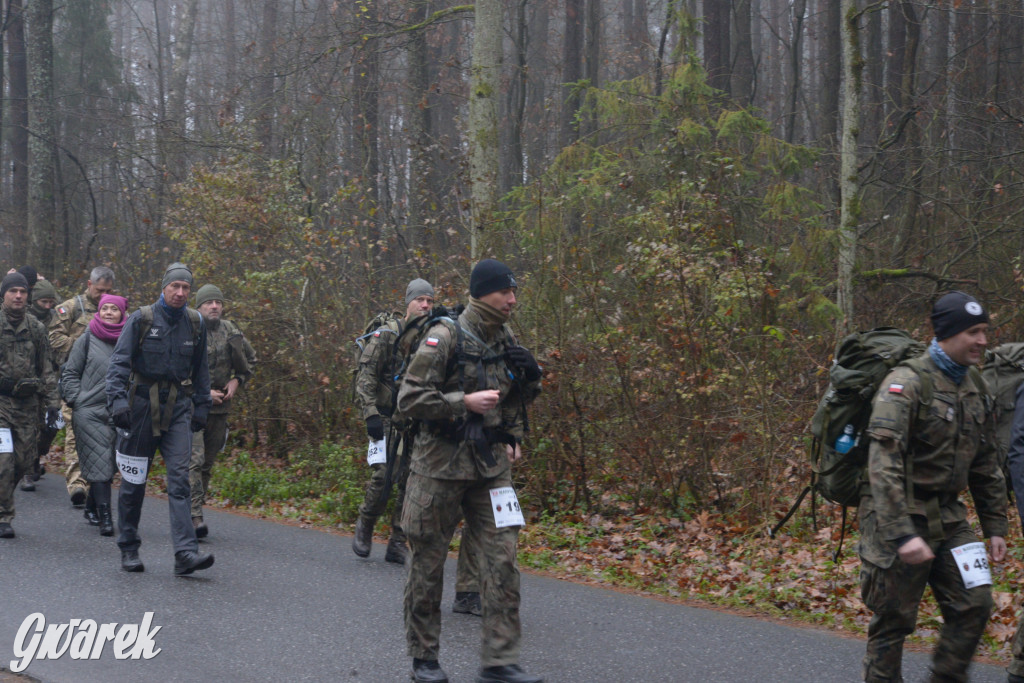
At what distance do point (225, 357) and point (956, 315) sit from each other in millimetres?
7034

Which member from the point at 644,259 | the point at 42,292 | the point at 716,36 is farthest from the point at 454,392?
the point at 716,36

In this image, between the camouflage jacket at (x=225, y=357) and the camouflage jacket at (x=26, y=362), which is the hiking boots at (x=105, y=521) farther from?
the camouflage jacket at (x=225, y=357)

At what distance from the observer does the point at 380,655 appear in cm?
593

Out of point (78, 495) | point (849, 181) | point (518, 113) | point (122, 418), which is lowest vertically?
point (78, 495)

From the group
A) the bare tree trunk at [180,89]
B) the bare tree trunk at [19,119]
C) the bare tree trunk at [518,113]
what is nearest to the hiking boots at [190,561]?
the bare tree trunk at [180,89]

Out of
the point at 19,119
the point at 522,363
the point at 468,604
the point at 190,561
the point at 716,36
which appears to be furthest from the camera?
the point at 19,119

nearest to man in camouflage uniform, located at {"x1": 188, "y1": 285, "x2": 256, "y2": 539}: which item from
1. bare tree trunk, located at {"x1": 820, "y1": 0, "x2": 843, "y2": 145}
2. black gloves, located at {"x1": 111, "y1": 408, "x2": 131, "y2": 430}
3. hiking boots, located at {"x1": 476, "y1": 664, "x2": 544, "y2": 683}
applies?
black gloves, located at {"x1": 111, "y1": 408, "x2": 131, "y2": 430}

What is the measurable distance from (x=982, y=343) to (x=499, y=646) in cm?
271

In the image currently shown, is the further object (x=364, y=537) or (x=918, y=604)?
(x=364, y=537)

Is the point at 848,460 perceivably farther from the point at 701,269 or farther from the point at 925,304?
the point at 925,304

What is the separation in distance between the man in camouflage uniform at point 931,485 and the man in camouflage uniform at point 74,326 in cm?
856

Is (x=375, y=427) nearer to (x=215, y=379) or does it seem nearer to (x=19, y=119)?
(x=215, y=379)

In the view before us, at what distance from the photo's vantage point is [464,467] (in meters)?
5.23

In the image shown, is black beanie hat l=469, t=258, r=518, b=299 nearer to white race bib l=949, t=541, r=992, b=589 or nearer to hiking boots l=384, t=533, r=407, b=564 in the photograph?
white race bib l=949, t=541, r=992, b=589
